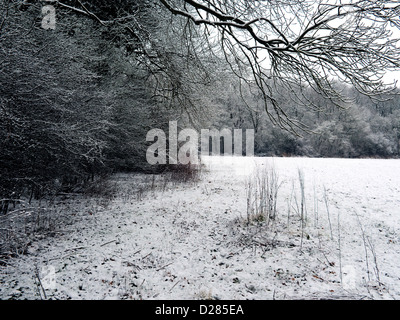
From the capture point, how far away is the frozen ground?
265 cm

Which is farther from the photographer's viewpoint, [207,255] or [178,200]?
[178,200]

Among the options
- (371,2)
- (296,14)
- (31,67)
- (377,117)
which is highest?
(377,117)

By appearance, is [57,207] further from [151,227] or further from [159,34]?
[159,34]

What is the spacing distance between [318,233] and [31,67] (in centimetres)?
496

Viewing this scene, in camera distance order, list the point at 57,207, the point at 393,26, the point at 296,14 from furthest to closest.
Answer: the point at 57,207
the point at 296,14
the point at 393,26

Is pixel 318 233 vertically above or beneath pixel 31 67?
beneath

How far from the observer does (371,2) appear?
2604mm

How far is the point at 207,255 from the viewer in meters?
3.55

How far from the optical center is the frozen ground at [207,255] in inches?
104

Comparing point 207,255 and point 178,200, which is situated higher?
point 178,200
